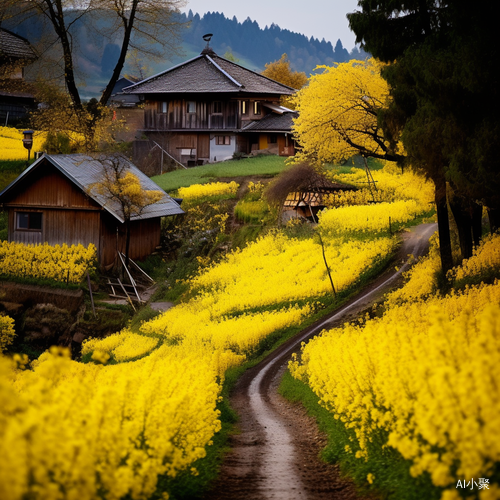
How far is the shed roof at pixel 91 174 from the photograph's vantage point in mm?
30953

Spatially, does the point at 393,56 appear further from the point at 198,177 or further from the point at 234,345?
the point at 198,177

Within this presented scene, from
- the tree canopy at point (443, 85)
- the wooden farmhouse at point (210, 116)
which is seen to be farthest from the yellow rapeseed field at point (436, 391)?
the wooden farmhouse at point (210, 116)

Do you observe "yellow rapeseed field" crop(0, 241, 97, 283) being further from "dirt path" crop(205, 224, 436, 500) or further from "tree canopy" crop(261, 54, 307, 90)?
"tree canopy" crop(261, 54, 307, 90)

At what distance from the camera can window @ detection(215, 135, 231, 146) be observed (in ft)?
172

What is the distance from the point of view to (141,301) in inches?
1202

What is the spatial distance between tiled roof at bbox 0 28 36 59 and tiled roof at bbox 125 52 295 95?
916 centimetres

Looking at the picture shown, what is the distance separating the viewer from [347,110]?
23.6m

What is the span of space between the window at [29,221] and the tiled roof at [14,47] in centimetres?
2220

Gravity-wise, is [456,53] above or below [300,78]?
below

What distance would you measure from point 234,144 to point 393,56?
34165 mm

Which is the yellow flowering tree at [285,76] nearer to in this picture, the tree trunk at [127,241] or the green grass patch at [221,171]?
the green grass patch at [221,171]

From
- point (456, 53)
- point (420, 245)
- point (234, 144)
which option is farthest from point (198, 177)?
point (456, 53)

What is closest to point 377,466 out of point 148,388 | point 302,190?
point 148,388

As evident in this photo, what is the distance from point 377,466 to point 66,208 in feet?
88.6
